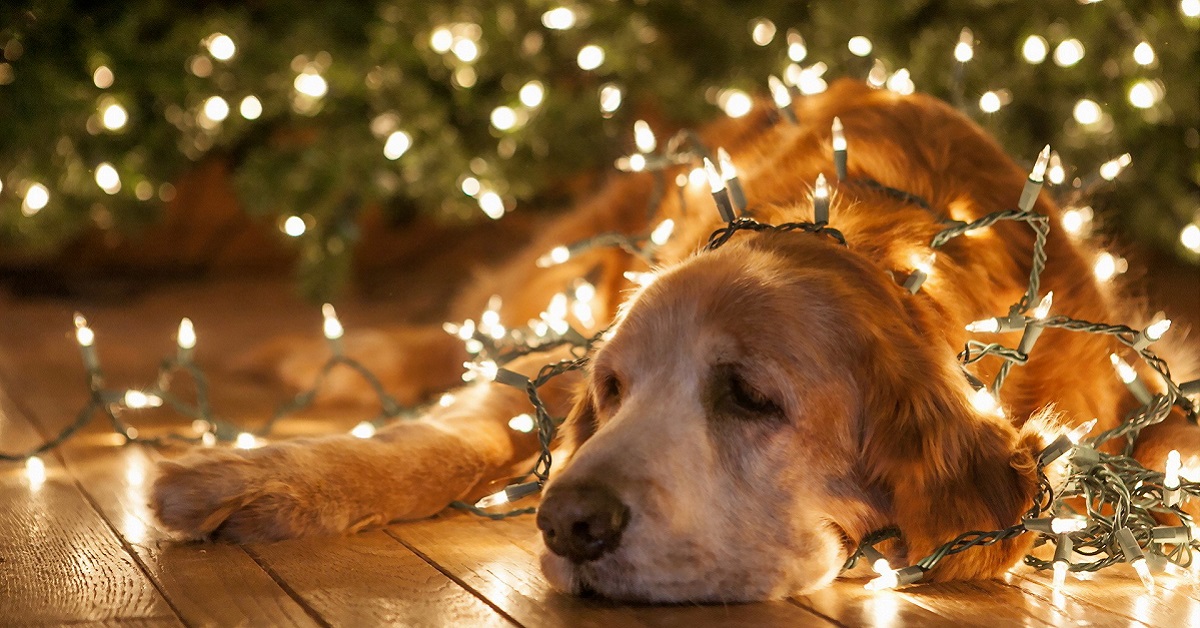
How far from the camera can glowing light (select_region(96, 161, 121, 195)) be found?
3711 mm

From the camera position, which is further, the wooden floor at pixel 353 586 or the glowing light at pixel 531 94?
the glowing light at pixel 531 94

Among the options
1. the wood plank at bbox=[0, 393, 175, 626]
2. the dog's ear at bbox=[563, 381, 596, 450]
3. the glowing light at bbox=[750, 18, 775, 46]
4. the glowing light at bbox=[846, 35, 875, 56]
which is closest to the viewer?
the wood plank at bbox=[0, 393, 175, 626]

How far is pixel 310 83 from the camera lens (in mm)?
3660

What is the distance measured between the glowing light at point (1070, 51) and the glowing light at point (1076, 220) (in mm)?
819

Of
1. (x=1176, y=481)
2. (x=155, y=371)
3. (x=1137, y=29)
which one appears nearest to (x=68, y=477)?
(x=155, y=371)

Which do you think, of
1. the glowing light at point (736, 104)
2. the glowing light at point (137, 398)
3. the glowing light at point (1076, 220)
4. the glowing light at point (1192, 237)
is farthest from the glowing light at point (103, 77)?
the glowing light at point (1192, 237)

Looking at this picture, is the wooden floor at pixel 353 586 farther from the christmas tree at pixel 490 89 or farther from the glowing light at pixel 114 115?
the christmas tree at pixel 490 89

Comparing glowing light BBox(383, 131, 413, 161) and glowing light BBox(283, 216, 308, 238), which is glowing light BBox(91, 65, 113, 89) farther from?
glowing light BBox(383, 131, 413, 161)

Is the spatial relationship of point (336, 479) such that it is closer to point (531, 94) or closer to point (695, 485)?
point (695, 485)

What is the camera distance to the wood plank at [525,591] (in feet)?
5.17

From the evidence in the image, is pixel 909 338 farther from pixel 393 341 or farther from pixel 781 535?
pixel 393 341

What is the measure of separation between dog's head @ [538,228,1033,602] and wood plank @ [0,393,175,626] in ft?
1.87

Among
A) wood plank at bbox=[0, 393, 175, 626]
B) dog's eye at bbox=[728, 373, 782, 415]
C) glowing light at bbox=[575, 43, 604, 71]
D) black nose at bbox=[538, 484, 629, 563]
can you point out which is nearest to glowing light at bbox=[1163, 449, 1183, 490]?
dog's eye at bbox=[728, 373, 782, 415]

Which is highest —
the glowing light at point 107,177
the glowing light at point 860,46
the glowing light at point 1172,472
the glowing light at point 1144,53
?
the glowing light at point 107,177
